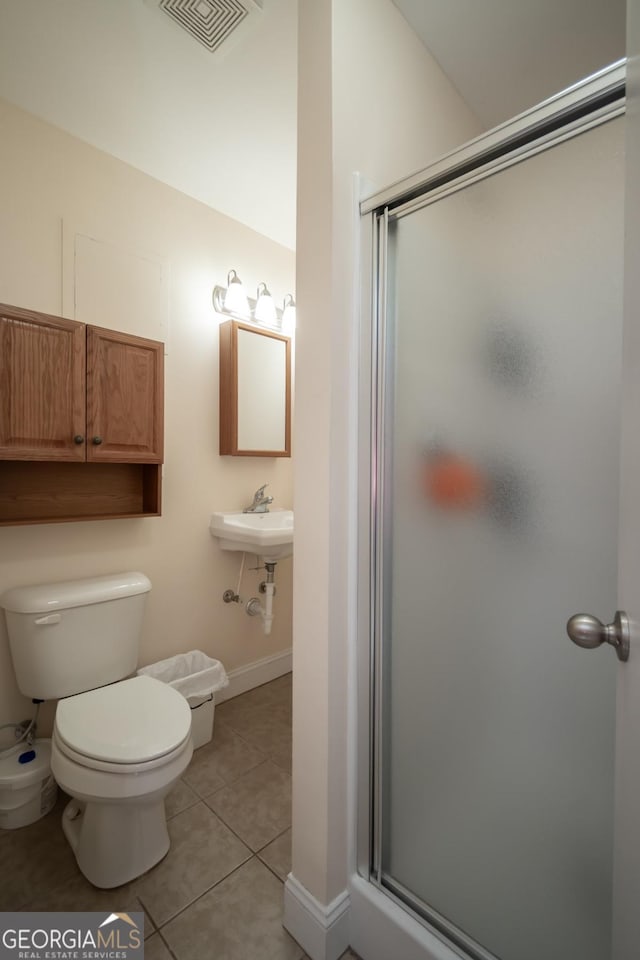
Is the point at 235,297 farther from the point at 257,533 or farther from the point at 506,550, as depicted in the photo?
the point at 506,550

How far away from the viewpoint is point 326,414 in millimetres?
1063

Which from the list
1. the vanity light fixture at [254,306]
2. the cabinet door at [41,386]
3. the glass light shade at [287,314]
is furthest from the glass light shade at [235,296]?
the cabinet door at [41,386]

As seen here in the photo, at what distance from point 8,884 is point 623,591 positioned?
71.3 inches

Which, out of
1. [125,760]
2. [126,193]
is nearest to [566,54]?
[126,193]

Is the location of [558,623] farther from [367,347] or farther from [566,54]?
[566,54]

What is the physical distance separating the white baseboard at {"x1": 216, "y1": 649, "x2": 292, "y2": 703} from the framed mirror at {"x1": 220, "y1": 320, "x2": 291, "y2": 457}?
1.18 metres

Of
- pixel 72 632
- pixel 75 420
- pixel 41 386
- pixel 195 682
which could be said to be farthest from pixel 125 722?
pixel 41 386

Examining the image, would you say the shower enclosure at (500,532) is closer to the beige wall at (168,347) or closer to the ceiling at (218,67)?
the ceiling at (218,67)

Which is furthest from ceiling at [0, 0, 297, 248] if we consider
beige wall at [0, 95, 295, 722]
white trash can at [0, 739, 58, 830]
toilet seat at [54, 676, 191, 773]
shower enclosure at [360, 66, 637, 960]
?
white trash can at [0, 739, 58, 830]

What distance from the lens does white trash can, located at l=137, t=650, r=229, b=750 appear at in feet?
6.16

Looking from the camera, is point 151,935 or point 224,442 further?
point 224,442

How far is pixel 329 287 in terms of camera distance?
105 centimetres

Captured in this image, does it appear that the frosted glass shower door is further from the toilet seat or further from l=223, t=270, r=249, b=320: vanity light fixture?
l=223, t=270, r=249, b=320: vanity light fixture

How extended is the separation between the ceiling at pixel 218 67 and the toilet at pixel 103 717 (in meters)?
1.79
